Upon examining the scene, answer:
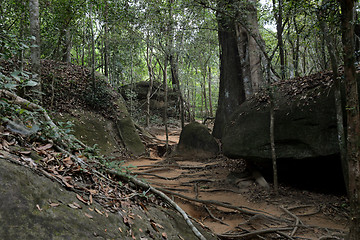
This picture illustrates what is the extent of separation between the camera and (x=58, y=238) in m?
1.66

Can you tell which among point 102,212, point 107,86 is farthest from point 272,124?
point 107,86

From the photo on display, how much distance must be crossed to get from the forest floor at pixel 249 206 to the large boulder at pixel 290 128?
3.35 feet

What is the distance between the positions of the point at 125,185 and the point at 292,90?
17.7 feet

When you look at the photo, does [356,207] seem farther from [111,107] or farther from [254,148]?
[111,107]

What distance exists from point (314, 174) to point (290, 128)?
1419 millimetres

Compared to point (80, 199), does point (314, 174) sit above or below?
below

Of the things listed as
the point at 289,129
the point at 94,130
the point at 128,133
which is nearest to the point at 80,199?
the point at 289,129

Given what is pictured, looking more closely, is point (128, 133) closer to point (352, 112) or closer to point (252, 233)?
point (252, 233)

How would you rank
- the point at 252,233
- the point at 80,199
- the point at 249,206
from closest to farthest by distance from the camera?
1. the point at 80,199
2. the point at 252,233
3. the point at 249,206

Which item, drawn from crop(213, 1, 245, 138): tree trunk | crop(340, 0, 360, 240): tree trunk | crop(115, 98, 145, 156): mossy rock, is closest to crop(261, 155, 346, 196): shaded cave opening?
crop(340, 0, 360, 240): tree trunk

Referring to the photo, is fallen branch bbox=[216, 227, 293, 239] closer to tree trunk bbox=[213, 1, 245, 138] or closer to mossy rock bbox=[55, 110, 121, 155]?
mossy rock bbox=[55, 110, 121, 155]

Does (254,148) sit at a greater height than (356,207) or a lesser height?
greater

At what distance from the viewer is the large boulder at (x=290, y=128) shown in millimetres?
5628

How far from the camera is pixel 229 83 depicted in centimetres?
1200
